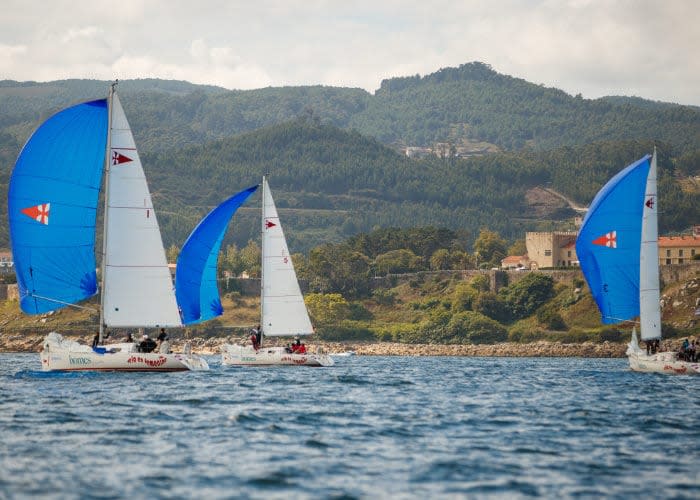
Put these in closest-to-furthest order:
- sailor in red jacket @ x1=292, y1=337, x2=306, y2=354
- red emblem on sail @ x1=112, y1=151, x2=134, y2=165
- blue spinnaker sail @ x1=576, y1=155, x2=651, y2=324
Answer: red emblem on sail @ x1=112, y1=151, x2=134, y2=165 < blue spinnaker sail @ x1=576, y1=155, x2=651, y2=324 < sailor in red jacket @ x1=292, y1=337, x2=306, y2=354

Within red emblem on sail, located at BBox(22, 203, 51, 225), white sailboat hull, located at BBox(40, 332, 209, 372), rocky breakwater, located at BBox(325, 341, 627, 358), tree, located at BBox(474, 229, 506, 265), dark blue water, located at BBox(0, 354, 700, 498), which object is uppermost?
tree, located at BBox(474, 229, 506, 265)

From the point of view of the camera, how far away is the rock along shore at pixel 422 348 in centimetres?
10469

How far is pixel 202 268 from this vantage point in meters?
58.2

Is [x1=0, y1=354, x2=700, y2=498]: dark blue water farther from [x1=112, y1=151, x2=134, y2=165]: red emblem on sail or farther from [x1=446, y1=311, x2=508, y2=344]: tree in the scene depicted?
[x1=446, y1=311, x2=508, y2=344]: tree

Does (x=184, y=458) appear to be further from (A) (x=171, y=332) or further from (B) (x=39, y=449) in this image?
(A) (x=171, y=332)

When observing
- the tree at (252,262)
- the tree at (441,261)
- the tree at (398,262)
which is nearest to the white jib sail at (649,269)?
the tree at (398,262)

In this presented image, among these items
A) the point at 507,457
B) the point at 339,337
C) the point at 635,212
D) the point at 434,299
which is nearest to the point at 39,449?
the point at 507,457

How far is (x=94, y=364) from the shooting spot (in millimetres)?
46594

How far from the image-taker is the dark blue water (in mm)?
24500

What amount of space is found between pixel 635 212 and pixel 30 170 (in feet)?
90.0

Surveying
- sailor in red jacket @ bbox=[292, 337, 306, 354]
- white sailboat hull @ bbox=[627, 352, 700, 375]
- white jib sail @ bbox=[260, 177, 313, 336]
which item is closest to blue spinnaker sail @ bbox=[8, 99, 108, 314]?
white jib sail @ bbox=[260, 177, 313, 336]

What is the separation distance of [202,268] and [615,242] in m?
19.8

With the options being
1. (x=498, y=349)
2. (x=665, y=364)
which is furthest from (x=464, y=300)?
(x=665, y=364)

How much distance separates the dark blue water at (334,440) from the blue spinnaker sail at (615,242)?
22.9 feet
